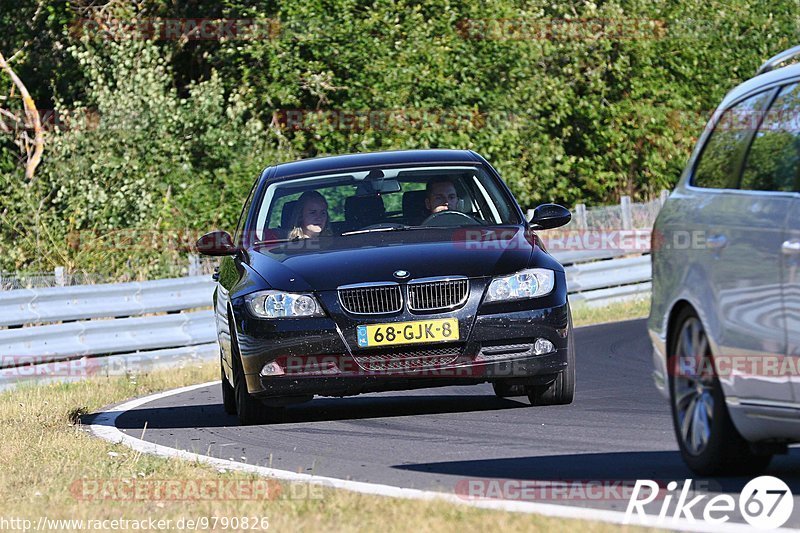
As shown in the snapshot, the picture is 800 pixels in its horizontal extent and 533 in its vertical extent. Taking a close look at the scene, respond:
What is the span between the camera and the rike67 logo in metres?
5.74

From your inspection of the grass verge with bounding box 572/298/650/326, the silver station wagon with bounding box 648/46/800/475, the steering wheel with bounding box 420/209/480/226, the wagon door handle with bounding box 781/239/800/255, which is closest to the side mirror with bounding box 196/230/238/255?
the steering wheel with bounding box 420/209/480/226

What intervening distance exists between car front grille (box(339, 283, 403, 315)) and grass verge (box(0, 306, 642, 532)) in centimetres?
153

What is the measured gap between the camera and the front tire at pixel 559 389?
33.8 ft

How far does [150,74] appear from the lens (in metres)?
26.0

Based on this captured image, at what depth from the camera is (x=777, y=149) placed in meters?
6.68

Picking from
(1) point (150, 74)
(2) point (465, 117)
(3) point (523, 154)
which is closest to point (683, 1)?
(3) point (523, 154)

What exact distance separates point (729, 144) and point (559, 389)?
342cm

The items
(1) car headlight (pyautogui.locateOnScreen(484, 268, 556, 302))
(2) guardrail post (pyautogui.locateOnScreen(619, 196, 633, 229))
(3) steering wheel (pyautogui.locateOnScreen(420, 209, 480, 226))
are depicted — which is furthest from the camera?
(2) guardrail post (pyautogui.locateOnScreen(619, 196, 633, 229))

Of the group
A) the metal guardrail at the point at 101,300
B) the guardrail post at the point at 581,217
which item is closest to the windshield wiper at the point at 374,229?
the metal guardrail at the point at 101,300

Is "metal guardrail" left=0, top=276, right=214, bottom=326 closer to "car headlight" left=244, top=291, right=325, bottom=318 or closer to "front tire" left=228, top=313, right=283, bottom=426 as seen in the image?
"front tire" left=228, top=313, right=283, bottom=426

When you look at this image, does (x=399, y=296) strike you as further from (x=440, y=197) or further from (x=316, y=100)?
(x=316, y=100)

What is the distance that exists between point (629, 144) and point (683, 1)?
3.50m

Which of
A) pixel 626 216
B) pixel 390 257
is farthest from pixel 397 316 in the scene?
pixel 626 216

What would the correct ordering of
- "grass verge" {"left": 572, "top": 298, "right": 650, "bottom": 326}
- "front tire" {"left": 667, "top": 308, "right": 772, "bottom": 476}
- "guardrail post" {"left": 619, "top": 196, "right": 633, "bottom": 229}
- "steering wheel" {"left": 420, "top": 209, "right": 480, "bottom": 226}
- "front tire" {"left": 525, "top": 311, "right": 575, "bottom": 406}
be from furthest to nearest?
1. "guardrail post" {"left": 619, "top": 196, "right": 633, "bottom": 229}
2. "grass verge" {"left": 572, "top": 298, "right": 650, "bottom": 326}
3. "steering wheel" {"left": 420, "top": 209, "right": 480, "bottom": 226}
4. "front tire" {"left": 525, "top": 311, "right": 575, "bottom": 406}
5. "front tire" {"left": 667, "top": 308, "right": 772, "bottom": 476}
